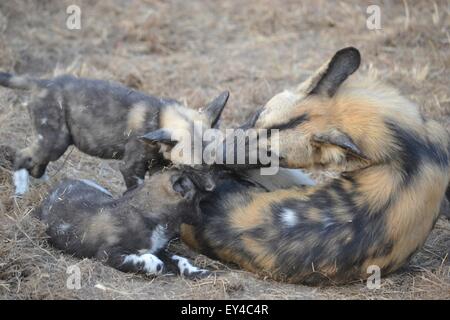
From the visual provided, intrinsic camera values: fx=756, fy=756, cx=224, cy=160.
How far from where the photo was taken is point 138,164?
6.20 metres

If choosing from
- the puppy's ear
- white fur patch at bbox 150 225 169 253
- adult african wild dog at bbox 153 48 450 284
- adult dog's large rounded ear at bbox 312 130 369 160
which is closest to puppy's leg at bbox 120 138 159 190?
the puppy's ear

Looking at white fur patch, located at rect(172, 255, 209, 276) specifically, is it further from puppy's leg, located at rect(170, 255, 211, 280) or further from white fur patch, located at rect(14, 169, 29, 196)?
white fur patch, located at rect(14, 169, 29, 196)

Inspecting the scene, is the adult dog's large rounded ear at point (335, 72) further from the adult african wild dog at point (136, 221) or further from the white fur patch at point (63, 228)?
the white fur patch at point (63, 228)

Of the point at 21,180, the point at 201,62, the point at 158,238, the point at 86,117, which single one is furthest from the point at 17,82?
the point at 201,62

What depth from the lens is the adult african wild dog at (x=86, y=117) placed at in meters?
6.35

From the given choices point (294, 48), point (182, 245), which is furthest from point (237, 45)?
point (182, 245)

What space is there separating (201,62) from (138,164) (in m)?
3.77

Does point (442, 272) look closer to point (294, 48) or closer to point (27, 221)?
point (27, 221)

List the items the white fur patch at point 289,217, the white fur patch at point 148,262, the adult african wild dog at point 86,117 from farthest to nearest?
1. the adult african wild dog at point 86,117
2. the white fur patch at point 148,262
3. the white fur patch at point 289,217

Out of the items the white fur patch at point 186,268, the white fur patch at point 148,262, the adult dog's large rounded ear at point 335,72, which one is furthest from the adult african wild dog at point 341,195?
the white fur patch at point 148,262

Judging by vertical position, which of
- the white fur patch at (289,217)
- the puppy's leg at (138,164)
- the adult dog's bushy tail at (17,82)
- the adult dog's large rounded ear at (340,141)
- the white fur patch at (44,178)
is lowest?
the white fur patch at (44,178)

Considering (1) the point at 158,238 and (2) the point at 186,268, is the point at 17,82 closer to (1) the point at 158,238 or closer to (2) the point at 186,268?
(1) the point at 158,238

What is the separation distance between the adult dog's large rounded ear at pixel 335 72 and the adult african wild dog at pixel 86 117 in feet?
4.18

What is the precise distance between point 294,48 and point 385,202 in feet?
18.1
